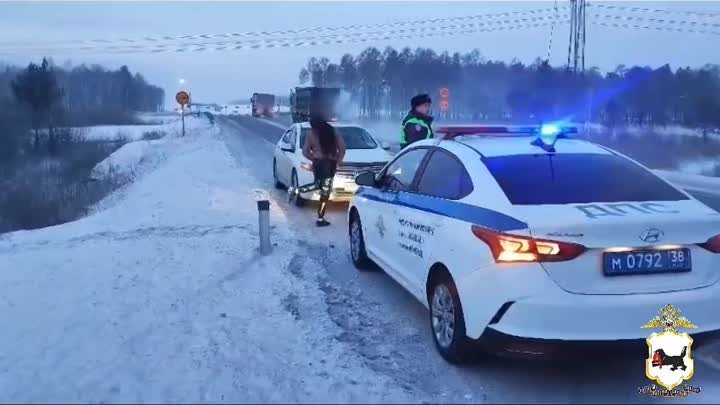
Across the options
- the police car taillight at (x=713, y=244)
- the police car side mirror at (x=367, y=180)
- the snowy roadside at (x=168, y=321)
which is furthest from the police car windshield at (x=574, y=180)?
the police car side mirror at (x=367, y=180)

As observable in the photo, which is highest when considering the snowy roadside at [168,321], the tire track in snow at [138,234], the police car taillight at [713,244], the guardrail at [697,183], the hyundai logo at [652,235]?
the hyundai logo at [652,235]

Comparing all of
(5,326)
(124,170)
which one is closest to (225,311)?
(5,326)

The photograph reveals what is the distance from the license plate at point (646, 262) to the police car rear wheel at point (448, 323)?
1.02 meters

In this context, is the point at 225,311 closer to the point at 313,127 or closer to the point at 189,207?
the point at 313,127

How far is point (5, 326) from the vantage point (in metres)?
5.36

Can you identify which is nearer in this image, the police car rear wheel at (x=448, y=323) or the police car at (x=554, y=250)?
the police car at (x=554, y=250)

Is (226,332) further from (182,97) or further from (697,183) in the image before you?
(182,97)

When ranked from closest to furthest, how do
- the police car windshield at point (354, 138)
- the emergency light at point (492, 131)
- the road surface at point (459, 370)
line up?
the road surface at point (459, 370) < the emergency light at point (492, 131) < the police car windshield at point (354, 138)

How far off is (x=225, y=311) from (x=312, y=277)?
140 centimetres

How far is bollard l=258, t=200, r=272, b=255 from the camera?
770cm

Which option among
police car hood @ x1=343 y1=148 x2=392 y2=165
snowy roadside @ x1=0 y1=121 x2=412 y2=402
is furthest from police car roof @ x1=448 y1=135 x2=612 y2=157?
police car hood @ x1=343 y1=148 x2=392 y2=165

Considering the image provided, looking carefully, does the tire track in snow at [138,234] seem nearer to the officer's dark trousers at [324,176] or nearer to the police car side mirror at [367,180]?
the officer's dark trousers at [324,176]

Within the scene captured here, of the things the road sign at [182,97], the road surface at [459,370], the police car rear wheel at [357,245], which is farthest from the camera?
the road sign at [182,97]

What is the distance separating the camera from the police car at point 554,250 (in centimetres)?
359
